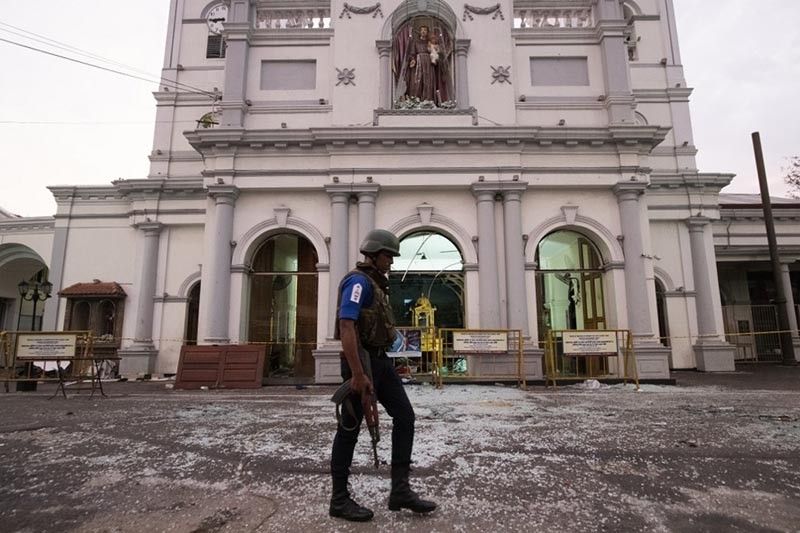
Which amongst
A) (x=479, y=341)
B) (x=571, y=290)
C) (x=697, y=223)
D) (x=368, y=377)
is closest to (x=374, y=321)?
(x=368, y=377)

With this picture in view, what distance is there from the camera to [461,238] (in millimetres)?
13562

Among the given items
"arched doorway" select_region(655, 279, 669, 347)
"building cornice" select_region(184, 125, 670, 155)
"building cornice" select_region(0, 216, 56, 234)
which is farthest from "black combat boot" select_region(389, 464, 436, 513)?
"building cornice" select_region(0, 216, 56, 234)

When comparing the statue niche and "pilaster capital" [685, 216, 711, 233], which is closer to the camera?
the statue niche

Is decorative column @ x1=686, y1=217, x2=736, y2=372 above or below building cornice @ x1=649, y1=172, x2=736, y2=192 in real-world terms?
below

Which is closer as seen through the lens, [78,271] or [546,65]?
[546,65]

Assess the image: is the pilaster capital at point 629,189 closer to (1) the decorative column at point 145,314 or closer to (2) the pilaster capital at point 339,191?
(2) the pilaster capital at point 339,191

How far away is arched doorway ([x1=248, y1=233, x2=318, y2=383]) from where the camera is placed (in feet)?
46.7

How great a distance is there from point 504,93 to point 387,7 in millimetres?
4911

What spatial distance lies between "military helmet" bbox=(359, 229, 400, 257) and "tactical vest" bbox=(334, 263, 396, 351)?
0.13 metres

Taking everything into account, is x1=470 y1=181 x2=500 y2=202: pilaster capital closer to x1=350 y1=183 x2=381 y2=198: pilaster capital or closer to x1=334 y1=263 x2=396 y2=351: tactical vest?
x1=350 y1=183 x2=381 y2=198: pilaster capital

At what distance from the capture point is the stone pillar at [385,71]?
14624 millimetres

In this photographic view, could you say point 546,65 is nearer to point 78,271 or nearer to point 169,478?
point 169,478

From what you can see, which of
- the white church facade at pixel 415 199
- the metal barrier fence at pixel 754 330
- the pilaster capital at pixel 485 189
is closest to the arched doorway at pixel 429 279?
the white church facade at pixel 415 199

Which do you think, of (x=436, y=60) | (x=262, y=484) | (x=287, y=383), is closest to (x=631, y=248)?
(x=436, y=60)
